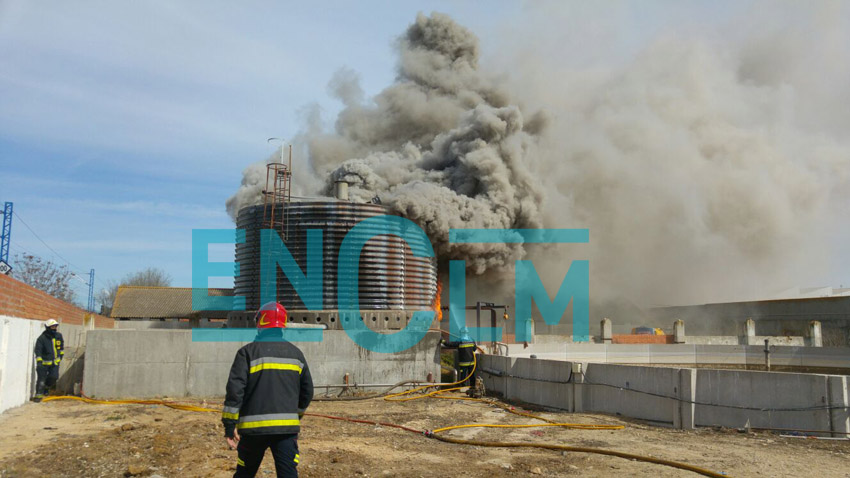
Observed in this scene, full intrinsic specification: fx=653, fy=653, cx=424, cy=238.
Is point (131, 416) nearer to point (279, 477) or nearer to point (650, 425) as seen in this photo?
point (279, 477)

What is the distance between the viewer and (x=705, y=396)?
367 inches

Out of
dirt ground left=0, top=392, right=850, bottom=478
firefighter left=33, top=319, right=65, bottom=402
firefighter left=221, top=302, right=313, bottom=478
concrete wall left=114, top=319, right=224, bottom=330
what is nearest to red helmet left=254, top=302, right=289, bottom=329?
firefighter left=221, top=302, right=313, bottom=478

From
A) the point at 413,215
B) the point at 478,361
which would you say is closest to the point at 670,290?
the point at 413,215

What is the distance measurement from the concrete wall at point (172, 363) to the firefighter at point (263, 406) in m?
9.19

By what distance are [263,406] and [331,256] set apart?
47.6 ft

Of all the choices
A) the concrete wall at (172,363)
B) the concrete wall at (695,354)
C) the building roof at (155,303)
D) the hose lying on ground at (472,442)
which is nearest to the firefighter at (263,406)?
the hose lying on ground at (472,442)

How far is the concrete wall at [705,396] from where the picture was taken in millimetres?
8391

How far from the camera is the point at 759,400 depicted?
8.88 metres

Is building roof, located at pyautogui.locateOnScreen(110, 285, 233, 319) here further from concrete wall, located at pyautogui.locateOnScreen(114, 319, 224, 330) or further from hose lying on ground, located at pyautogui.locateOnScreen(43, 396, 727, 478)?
hose lying on ground, located at pyautogui.locateOnScreen(43, 396, 727, 478)

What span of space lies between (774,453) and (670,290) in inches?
1217

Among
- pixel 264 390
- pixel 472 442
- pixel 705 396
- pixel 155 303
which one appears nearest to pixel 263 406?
pixel 264 390

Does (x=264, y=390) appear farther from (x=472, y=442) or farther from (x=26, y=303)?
(x=26, y=303)

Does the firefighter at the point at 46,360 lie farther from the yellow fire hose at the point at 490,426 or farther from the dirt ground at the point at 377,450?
the dirt ground at the point at 377,450

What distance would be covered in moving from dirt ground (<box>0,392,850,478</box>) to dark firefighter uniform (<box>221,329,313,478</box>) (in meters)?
2.13
